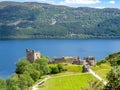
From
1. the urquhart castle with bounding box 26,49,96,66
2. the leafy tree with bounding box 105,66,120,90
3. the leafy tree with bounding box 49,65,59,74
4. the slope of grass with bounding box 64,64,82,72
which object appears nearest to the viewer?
the leafy tree with bounding box 105,66,120,90

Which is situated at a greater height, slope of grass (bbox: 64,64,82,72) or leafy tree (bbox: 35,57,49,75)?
leafy tree (bbox: 35,57,49,75)

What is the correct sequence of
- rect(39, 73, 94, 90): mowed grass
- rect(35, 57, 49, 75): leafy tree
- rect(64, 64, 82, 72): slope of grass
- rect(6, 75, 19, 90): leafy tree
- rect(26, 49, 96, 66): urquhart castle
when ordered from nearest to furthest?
rect(6, 75, 19, 90): leafy tree < rect(39, 73, 94, 90): mowed grass < rect(35, 57, 49, 75): leafy tree < rect(64, 64, 82, 72): slope of grass < rect(26, 49, 96, 66): urquhart castle

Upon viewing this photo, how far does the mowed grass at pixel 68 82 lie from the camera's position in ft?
254

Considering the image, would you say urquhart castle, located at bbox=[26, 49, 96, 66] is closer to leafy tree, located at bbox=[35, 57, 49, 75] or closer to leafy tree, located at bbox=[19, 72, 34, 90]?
leafy tree, located at bbox=[35, 57, 49, 75]

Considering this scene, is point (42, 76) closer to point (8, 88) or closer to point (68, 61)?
point (68, 61)

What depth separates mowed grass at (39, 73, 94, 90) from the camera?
77287 mm

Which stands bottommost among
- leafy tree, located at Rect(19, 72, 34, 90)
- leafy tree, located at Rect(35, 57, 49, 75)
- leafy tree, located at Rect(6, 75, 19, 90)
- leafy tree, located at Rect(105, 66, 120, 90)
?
leafy tree, located at Rect(35, 57, 49, 75)

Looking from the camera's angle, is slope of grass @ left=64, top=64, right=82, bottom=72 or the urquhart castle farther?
the urquhart castle

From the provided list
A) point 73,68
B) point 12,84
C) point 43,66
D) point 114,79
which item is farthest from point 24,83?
point 114,79

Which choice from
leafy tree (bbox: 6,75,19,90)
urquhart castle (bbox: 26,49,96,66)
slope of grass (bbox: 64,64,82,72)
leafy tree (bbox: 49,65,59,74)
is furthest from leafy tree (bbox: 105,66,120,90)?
urquhart castle (bbox: 26,49,96,66)

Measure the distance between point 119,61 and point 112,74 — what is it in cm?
8060

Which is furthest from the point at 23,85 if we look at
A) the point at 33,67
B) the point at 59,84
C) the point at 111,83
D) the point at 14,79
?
the point at 111,83

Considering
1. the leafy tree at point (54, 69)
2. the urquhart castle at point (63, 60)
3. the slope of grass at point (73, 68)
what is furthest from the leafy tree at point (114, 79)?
the urquhart castle at point (63, 60)

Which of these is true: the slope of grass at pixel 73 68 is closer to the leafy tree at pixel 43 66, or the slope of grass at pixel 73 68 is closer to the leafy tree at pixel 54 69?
the leafy tree at pixel 54 69
